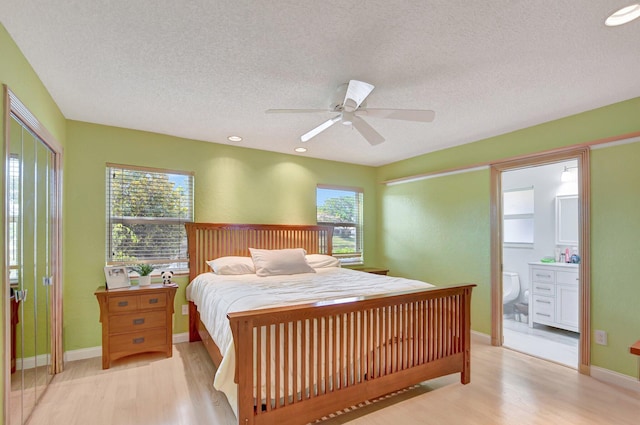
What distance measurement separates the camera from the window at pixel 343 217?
491 cm

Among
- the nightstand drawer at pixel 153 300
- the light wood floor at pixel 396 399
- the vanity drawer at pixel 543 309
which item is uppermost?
the nightstand drawer at pixel 153 300

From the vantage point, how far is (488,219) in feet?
12.1

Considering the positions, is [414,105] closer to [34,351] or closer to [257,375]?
[257,375]

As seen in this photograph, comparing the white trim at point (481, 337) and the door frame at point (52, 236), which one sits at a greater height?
the door frame at point (52, 236)

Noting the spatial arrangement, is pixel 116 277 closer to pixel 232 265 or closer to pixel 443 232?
pixel 232 265

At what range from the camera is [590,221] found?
284cm

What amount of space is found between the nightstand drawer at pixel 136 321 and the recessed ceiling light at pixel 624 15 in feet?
13.0

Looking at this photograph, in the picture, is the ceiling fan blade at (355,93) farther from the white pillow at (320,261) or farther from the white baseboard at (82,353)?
the white baseboard at (82,353)

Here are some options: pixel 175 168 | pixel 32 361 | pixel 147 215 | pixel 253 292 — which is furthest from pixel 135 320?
pixel 175 168

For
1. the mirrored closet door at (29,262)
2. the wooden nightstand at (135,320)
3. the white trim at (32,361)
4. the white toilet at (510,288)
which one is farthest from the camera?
the white toilet at (510,288)

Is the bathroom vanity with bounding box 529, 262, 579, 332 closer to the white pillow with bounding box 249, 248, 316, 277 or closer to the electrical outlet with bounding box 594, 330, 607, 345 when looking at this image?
the electrical outlet with bounding box 594, 330, 607, 345

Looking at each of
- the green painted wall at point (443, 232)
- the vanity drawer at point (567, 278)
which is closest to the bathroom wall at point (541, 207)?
the vanity drawer at point (567, 278)

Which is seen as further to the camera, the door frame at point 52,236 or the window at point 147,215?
the window at point 147,215

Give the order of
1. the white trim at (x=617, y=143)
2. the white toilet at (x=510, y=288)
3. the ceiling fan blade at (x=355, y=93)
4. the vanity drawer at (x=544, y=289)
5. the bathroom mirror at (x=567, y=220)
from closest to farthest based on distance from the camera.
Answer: the ceiling fan blade at (x=355, y=93)
the white trim at (x=617, y=143)
the vanity drawer at (x=544, y=289)
the bathroom mirror at (x=567, y=220)
the white toilet at (x=510, y=288)
